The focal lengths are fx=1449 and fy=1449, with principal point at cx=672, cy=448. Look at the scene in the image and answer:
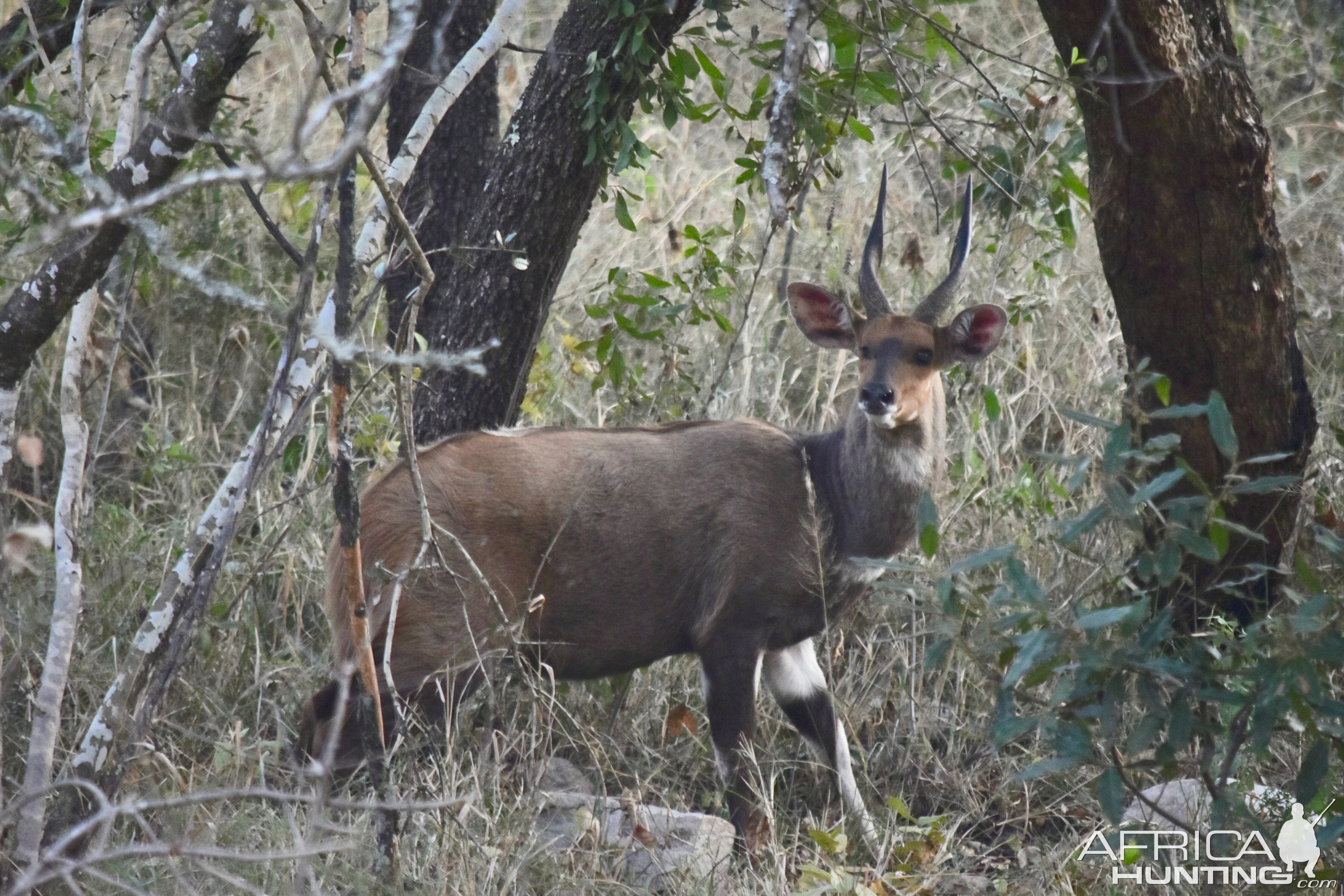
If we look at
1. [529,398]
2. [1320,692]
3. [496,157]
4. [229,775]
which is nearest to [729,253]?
[529,398]

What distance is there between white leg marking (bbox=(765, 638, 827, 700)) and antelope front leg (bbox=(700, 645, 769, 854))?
0.91 feet

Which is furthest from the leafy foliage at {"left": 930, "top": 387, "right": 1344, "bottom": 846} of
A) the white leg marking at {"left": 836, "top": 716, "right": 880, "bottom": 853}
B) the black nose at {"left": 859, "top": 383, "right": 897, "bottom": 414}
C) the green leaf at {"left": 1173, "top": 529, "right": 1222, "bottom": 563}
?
the black nose at {"left": 859, "top": 383, "right": 897, "bottom": 414}

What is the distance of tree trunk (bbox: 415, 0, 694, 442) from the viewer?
15.7 feet

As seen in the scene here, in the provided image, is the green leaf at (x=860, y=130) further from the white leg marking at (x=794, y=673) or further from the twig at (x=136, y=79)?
the twig at (x=136, y=79)

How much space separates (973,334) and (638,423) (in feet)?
5.21

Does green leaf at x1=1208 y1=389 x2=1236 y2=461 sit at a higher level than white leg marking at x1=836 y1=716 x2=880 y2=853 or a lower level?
higher

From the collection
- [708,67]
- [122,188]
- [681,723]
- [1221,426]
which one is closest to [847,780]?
[681,723]

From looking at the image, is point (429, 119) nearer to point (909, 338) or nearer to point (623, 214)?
point (623, 214)

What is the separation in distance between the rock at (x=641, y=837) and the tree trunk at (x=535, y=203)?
1615 mm

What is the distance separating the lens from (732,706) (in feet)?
15.6

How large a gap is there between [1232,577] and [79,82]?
3.70 metres

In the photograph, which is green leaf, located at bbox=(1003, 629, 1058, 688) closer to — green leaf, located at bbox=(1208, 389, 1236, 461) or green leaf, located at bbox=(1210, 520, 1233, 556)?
green leaf, located at bbox=(1210, 520, 1233, 556)

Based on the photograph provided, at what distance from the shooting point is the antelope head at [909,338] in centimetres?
484

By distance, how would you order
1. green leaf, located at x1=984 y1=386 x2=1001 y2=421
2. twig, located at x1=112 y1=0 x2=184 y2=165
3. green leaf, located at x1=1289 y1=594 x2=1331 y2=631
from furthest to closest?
green leaf, located at x1=984 y1=386 x2=1001 y2=421 < twig, located at x1=112 y1=0 x2=184 y2=165 < green leaf, located at x1=1289 y1=594 x2=1331 y2=631
